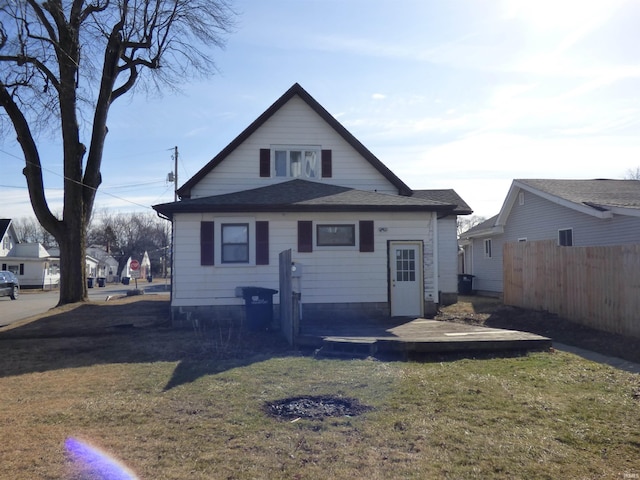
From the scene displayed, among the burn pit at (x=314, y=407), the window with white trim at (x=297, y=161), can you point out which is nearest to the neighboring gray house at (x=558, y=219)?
the window with white trim at (x=297, y=161)

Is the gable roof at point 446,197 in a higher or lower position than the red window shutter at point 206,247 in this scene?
higher

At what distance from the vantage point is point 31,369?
8977 millimetres

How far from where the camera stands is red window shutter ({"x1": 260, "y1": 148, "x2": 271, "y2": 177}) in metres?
16.6

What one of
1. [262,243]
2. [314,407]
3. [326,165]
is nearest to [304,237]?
[262,243]

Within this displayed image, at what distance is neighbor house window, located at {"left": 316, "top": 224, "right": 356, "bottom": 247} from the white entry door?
1.15 m

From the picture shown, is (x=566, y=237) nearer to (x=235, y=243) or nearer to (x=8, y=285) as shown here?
(x=235, y=243)

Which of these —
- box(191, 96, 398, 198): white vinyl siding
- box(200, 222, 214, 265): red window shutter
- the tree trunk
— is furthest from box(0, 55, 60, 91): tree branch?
box(200, 222, 214, 265): red window shutter

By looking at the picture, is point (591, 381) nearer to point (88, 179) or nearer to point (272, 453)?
point (272, 453)

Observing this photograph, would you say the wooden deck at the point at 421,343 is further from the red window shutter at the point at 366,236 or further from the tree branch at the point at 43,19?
the tree branch at the point at 43,19

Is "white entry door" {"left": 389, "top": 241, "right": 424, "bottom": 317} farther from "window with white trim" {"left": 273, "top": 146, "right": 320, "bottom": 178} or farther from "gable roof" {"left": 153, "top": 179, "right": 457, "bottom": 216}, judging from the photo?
"window with white trim" {"left": 273, "top": 146, "right": 320, "bottom": 178}

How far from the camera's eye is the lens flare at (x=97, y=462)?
14.0 feet

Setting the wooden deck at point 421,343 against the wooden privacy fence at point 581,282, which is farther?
the wooden privacy fence at point 581,282

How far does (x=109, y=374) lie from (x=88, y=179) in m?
14.6

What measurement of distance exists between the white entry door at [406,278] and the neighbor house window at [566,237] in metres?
6.92
